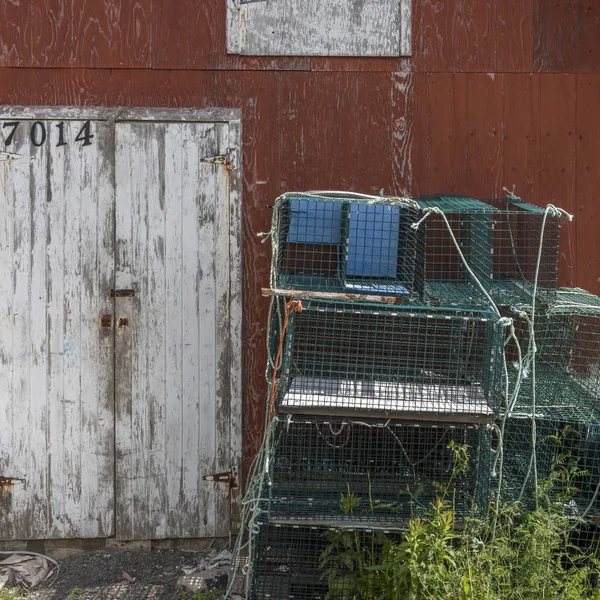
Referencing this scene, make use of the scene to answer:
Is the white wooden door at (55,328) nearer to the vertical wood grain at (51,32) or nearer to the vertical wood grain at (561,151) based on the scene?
the vertical wood grain at (51,32)

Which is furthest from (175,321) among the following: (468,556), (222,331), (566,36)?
(566,36)

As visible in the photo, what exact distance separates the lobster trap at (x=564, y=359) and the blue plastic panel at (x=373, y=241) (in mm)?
774

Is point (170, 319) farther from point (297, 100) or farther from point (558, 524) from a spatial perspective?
point (558, 524)

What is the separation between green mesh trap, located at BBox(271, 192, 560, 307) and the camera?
4.73 m

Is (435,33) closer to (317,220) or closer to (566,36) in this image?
(566,36)

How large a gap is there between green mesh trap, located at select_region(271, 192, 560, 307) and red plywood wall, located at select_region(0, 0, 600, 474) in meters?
0.30

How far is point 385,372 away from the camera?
4.90 m

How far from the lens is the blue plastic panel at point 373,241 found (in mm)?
4832

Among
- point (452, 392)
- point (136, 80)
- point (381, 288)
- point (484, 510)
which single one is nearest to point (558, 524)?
point (484, 510)

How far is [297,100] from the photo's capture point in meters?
Result: 5.45

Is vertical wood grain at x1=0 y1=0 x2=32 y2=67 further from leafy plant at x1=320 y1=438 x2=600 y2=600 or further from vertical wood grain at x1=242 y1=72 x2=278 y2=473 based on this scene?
leafy plant at x1=320 y1=438 x2=600 y2=600

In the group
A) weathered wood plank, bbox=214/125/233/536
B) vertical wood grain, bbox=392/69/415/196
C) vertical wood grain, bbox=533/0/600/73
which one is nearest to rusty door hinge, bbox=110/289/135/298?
weathered wood plank, bbox=214/125/233/536

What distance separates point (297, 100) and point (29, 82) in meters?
1.67

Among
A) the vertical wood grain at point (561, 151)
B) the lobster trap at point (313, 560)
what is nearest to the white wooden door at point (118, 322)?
the lobster trap at point (313, 560)
